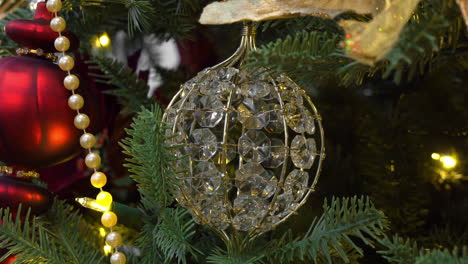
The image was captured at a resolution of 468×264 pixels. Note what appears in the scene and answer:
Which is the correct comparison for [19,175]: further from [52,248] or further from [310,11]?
[310,11]

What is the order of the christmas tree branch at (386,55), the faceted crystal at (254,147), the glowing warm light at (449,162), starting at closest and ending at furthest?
1. the christmas tree branch at (386,55)
2. the faceted crystal at (254,147)
3. the glowing warm light at (449,162)

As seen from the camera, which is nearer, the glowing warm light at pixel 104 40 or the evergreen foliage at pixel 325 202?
the evergreen foliage at pixel 325 202

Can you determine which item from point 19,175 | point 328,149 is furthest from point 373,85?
point 19,175

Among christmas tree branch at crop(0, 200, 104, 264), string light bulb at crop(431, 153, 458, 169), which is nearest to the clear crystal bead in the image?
christmas tree branch at crop(0, 200, 104, 264)

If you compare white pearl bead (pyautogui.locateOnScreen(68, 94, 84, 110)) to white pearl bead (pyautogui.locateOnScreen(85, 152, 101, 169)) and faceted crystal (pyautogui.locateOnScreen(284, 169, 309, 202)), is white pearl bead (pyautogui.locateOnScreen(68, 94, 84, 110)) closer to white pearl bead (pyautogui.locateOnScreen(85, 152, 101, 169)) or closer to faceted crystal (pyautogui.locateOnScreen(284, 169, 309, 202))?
white pearl bead (pyautogui.locateOnScreen(85, 152, 101, 169))

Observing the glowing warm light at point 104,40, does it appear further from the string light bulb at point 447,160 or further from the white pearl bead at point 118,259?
the string light bulb at point 447,160

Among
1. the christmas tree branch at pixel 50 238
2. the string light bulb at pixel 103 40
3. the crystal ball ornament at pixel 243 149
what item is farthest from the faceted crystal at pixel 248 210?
the string light bulb at pixel 103 40

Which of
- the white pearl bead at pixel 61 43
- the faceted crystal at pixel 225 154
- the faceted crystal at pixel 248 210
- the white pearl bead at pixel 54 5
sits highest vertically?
the white pearl bead at pixel 54 5
